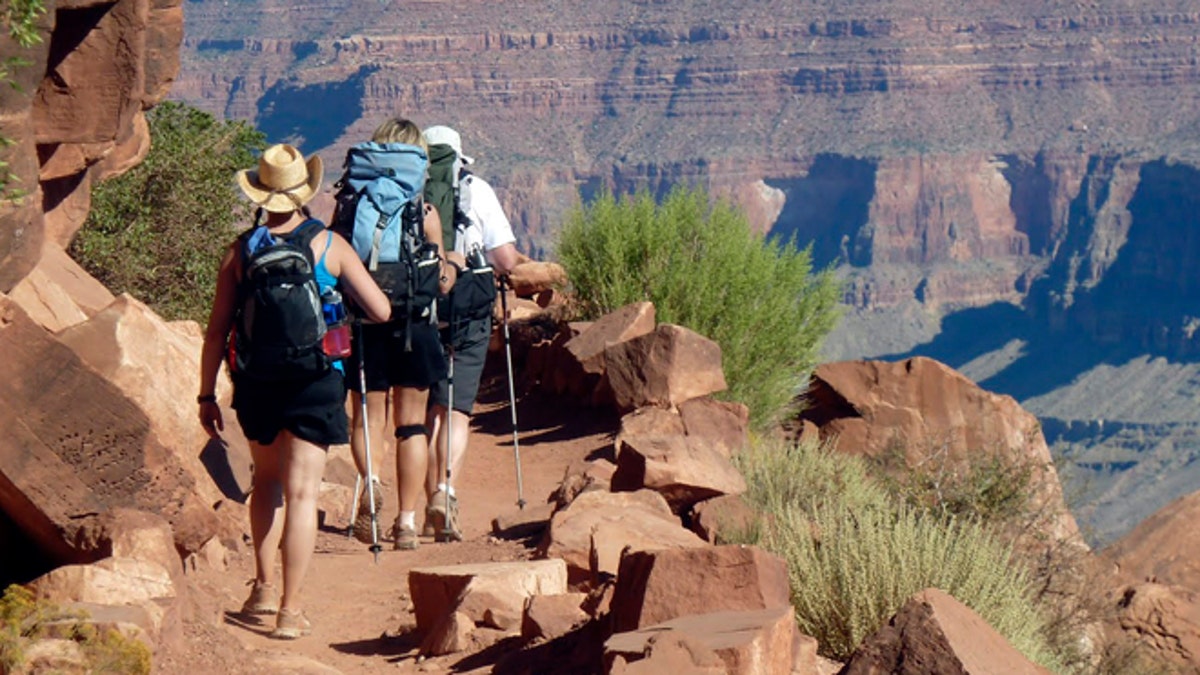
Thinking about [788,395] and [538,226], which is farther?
[538,226]

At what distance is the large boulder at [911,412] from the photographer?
→ 12.9 meters

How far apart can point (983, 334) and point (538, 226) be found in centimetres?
2892

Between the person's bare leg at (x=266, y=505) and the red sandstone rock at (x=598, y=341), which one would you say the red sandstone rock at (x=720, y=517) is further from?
the red sandstone rock at (x=598, y=341)

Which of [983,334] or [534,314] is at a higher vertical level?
[534,314]

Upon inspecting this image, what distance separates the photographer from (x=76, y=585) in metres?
5.48

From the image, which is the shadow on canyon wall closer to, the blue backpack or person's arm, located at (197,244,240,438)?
the blue backpack

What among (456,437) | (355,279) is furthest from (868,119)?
(355,279)

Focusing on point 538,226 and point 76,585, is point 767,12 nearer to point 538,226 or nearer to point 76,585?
point 538,226

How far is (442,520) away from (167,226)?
23.1ft

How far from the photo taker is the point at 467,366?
8.39 meters

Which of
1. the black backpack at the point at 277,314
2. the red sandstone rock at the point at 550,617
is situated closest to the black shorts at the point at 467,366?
the black backpack at the point at 277,314

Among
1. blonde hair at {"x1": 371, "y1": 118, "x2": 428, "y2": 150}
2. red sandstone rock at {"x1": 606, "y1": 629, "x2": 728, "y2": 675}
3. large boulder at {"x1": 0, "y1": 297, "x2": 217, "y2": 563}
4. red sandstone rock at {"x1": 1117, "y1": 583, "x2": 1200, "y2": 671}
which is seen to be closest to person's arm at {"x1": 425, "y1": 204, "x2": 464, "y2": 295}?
blonde hair at {"x1": 371, "y1": 118, "x2": 428, "y2": 150}

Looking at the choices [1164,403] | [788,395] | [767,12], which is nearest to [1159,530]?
[788,395]

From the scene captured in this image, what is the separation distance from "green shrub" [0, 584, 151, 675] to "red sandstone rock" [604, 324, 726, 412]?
21.7ft
